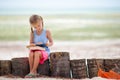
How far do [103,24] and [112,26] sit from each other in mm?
221

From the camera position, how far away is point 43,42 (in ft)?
18.3

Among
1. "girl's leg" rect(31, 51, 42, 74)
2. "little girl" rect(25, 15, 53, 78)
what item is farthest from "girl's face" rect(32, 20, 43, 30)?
"girl's leg" rect(31, 51, 42, 74)

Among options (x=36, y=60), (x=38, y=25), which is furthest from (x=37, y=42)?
(x=36, y=60)

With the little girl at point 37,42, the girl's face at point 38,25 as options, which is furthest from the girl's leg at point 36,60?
the girl's face at point 38,25

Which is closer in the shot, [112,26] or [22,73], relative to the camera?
[22,73]

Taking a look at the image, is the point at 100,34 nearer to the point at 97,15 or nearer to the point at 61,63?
the point at 97,15

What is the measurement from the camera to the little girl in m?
5.30

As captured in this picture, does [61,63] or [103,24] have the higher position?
[103,24]

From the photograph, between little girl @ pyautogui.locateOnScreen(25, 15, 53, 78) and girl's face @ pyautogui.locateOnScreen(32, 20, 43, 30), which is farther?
girl's face @ pyautogui.locateOnScreen(32, 20, 43, 30)

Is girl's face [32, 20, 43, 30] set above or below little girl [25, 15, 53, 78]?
above

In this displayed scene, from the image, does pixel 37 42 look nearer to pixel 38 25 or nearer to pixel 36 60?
pixel 38 25

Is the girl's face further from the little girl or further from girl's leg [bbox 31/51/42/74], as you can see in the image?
girl's leg [bbox 31/51/42/74]

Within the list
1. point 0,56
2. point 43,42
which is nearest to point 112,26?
point 0,56

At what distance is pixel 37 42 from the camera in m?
5.54
